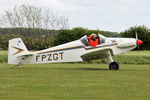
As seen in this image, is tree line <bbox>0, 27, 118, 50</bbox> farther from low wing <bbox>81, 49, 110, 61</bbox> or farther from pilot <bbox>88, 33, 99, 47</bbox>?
pilot <bbox>88, 33, 99, 47</bbox>

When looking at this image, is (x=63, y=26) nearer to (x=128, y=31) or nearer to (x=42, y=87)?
(x=128, y=31)

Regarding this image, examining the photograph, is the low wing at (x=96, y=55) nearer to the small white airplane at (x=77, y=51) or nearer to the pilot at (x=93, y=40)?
the small white airplane at (x=77, y=51)

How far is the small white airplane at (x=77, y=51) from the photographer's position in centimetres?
1812

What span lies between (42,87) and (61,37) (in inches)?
1703

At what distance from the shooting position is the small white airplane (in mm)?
18125

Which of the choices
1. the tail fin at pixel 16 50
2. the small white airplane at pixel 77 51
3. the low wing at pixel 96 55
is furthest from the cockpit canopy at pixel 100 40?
the tail fin at pixel 16 50

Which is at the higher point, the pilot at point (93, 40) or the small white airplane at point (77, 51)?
the pilot at point (93, 40)

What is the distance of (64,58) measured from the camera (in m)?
18.6

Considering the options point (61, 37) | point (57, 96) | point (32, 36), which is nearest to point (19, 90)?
point (57, 96)

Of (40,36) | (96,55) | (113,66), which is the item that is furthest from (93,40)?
(40,36)

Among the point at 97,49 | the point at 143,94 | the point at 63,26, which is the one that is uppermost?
the point at 63,26

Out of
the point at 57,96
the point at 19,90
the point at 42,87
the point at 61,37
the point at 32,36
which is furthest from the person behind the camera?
the point at 32,36

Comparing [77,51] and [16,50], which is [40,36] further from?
[77,51]

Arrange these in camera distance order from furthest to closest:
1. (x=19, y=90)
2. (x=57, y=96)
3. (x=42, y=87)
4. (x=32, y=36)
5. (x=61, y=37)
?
1. (x=32, y=36)
2. (x=61, y=37)
3. (x=42, y=87)
4. (x=19, y=90)
5. (x=57, y=96)
